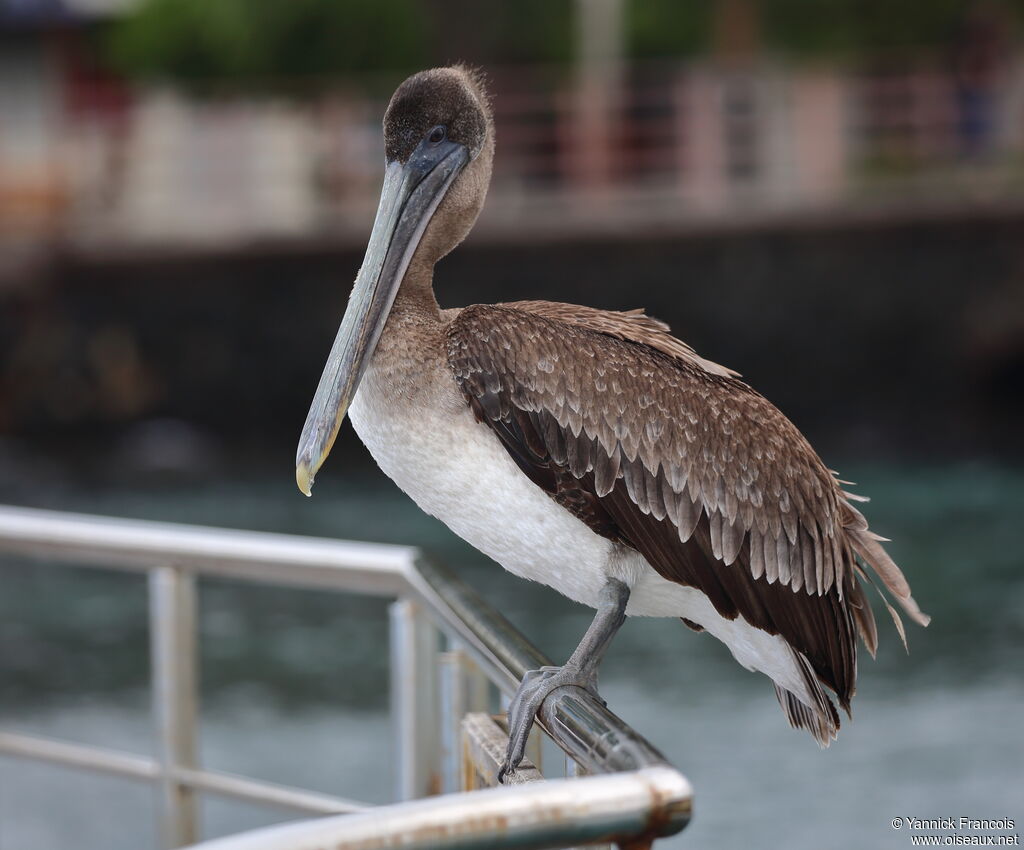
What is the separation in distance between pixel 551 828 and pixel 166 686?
62.3 inches

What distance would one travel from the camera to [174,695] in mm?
2686

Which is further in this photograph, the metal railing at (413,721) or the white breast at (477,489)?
the white breast at (477,489)

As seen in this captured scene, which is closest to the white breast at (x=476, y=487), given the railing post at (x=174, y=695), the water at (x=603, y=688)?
the railing post at (x=174, y=695)

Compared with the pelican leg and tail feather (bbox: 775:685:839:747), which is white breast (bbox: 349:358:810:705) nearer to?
the pelican leg

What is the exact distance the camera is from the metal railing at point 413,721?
→ 124 cm

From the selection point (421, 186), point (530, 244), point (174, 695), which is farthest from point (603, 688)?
point (421, 186)

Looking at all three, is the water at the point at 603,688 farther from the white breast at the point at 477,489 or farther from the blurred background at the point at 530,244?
the white breast at the point at 477,489

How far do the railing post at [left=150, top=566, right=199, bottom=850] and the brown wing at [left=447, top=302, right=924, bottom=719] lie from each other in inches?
28.5

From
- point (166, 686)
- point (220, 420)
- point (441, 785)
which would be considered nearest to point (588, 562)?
point (441, 785)

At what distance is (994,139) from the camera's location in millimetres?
16016

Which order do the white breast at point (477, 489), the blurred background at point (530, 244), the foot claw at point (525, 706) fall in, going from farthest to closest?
the blurred background at point (530, 244)
the white breast at point (477, 489)
the foot claw at point (525, 706)

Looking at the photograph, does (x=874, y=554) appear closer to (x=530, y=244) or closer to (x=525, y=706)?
(x=525, y=706)

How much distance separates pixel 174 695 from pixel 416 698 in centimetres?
50

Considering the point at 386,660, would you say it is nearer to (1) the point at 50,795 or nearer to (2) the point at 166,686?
(1) the point at 50,795
